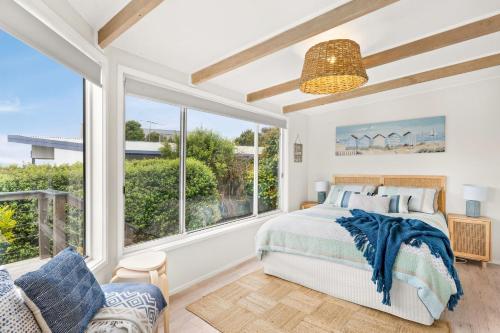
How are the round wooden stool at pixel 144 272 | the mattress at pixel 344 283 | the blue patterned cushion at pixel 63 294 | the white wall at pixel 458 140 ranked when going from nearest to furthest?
the blue patterned cushion at pixel 63 294, the round wooden stool at pixel 144 272, the mattress at pixel 344 283, the white wall at pixel 458 140

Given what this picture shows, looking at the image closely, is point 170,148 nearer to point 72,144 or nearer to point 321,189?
point 72,144

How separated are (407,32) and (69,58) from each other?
2703 millimetres

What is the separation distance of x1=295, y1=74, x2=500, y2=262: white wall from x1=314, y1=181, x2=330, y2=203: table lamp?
625 mm

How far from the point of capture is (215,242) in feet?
10.6

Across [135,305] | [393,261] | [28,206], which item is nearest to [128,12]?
[28,206]

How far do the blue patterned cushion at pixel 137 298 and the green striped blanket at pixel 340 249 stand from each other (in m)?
1.57

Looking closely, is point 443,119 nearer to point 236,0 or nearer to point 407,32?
point 407,32

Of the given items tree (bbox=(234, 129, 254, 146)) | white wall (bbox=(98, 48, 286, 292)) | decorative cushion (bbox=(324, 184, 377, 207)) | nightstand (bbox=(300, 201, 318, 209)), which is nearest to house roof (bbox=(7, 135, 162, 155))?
white wall (bbox=(98, 48, 286, 292))

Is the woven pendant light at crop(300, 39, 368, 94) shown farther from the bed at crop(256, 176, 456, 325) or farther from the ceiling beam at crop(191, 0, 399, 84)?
the bed at crop(256, 176, 456, 325)

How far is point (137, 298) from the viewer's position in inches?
63.2

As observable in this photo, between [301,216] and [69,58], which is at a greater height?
[69,58]

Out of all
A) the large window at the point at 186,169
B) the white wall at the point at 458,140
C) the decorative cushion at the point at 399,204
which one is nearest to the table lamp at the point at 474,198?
the white wall at the point at 458,140

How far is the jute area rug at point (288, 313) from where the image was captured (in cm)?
217

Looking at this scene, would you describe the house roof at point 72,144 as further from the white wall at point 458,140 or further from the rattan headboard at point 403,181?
the white wall at point 458,140
